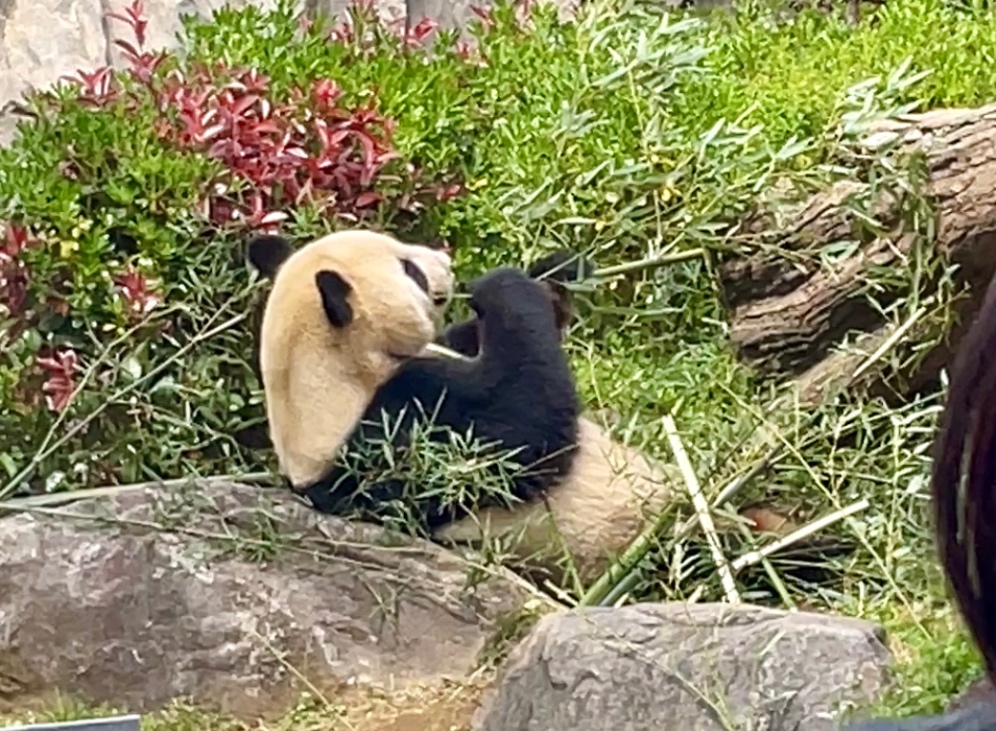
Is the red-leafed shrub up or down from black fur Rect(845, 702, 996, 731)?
down

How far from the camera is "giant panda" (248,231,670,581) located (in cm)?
287

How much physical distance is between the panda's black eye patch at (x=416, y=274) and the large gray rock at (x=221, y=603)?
0.43m

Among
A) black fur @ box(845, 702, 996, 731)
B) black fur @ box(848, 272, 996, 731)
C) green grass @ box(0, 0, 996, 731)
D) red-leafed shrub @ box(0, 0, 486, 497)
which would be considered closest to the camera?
black fur @ box(848, 272, 996, 731)

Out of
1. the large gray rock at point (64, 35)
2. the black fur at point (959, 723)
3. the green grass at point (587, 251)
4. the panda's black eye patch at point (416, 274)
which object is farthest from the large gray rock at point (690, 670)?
the large gray rock at point (64, 35)

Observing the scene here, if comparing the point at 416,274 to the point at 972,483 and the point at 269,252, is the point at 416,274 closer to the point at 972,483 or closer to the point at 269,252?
the point at 269,252

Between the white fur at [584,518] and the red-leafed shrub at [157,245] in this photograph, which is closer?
the white fur at [584,518]

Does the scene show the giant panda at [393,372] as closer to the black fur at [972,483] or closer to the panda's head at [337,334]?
the panda's head at [337,334]

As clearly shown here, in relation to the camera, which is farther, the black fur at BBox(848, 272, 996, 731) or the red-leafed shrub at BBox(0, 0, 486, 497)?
the red-leafed shrub at BBox(0, 0, 486, 497)

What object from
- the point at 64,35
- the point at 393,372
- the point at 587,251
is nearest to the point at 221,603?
the point at 393,372

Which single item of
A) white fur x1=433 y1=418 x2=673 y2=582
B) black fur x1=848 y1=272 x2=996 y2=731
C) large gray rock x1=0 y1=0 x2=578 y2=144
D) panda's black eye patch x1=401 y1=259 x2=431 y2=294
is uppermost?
black fur x1=848 y1=272 x2=996 y2=731

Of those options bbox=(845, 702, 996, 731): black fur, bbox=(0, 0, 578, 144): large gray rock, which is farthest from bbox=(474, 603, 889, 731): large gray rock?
bbox=(0, 0, 578, 144): large gray rock

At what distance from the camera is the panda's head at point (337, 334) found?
2.91 m

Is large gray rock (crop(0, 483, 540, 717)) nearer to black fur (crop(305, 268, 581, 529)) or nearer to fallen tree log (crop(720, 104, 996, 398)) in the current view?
black fur (crop(305, 268, 581, 529))

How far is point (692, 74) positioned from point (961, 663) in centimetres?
195
